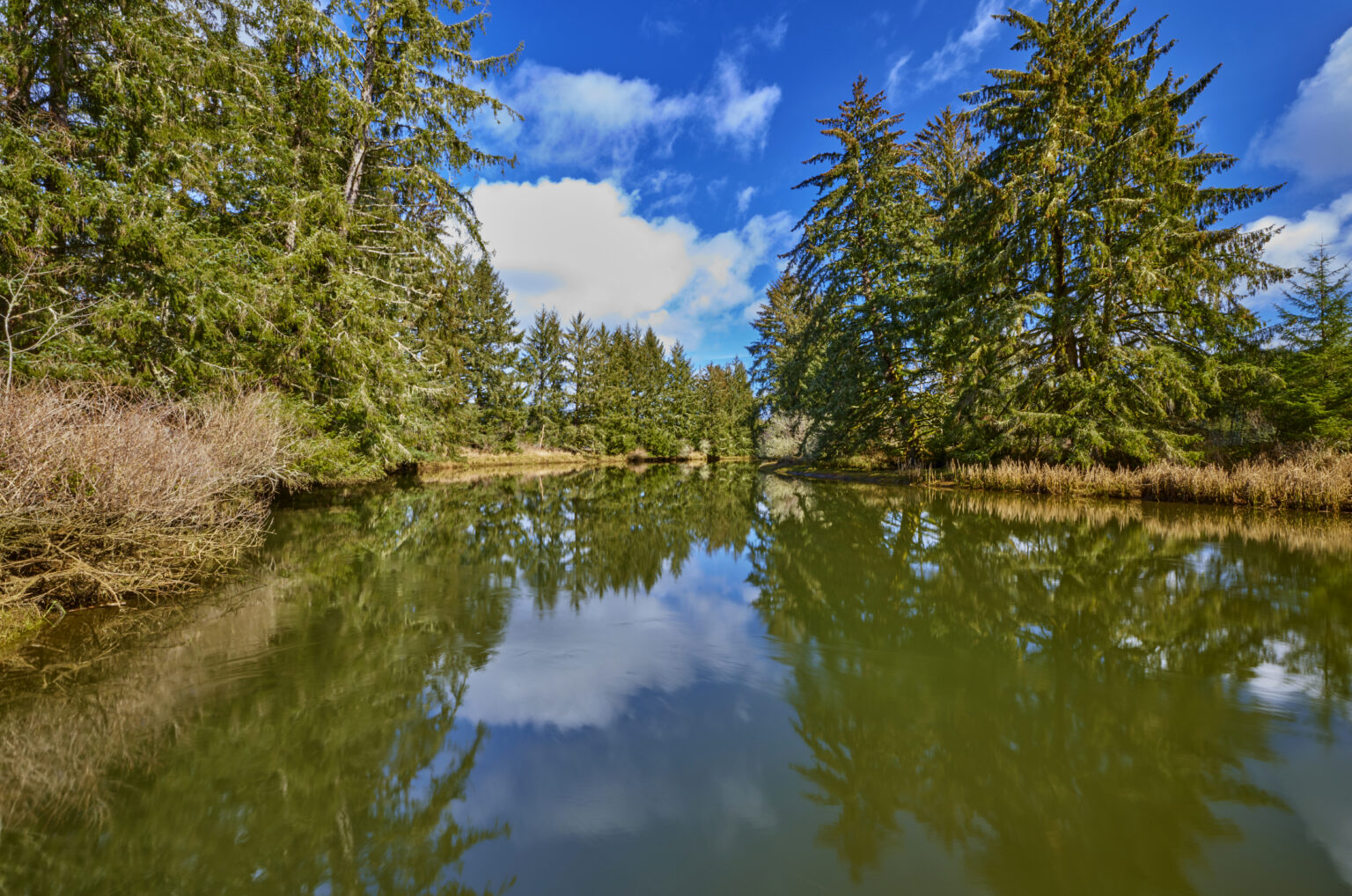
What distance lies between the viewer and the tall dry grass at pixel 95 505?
155 inches

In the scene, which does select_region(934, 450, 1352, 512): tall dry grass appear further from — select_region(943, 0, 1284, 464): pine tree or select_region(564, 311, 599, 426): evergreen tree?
select_region(564, 311, 599, 426): evergreen tree

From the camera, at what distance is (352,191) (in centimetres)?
1255

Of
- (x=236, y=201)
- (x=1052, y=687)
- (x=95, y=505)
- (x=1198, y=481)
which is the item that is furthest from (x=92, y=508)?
(x=1198, y=481)

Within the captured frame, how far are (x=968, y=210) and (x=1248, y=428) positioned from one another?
889cm

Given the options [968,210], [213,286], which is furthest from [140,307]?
[968,210]

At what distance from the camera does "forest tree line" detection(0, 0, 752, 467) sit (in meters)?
7.29

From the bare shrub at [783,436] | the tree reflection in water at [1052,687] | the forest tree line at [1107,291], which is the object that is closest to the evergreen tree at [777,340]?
the bare shrub at [783,436]

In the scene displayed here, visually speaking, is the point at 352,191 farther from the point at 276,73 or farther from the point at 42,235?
the point at 42,235

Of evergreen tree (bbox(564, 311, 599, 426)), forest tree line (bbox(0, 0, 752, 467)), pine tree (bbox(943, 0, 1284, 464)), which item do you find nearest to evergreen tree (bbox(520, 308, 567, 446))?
evergreen tree (bbox(564, 311, 599, 426))

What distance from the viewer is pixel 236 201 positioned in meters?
10.8

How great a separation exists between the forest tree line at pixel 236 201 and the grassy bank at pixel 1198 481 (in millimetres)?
14988

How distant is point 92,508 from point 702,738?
5.13 meters

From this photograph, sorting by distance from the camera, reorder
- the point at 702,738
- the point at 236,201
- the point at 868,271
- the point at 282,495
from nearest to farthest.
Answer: the point at 702,738 → the point at 236,201 → the point at 282,495 → the point at 868,271

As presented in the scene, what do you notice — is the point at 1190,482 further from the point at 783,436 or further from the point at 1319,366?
the point at 783,436
